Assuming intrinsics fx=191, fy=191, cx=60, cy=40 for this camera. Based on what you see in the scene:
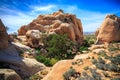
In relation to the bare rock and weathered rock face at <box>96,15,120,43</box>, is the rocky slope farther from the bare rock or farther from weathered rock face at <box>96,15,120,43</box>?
weathered rock face at <box>96,15,120,43</box>

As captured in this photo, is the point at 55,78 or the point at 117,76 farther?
the point at 55,78

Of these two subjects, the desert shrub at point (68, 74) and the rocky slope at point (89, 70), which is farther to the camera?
the desert shrub at point (68, 74)

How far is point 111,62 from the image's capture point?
17.3 metres

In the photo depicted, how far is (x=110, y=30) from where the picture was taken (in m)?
44.3

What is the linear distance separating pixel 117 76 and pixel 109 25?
102ft

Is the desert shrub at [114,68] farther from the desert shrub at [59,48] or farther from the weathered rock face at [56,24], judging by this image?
the weathered rock face at [56,24]

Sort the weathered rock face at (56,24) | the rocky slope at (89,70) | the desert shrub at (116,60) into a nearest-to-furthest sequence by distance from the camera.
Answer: the rocky slope at (89,70) < the desert shrub at (116,60) < the weathered rock face at (56,24)

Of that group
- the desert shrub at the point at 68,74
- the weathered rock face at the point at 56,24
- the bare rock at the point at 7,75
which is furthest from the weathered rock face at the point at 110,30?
the bare rock at the point at 7,75

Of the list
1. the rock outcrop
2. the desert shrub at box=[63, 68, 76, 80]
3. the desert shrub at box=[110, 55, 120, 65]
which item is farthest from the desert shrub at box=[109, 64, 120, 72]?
the rock outcrop

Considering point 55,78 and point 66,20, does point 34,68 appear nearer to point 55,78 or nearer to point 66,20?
point 55,78

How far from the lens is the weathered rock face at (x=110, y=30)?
44031mm

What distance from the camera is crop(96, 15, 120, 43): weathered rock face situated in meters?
44.0

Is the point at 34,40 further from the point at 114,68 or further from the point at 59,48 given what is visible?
the point at 114,68

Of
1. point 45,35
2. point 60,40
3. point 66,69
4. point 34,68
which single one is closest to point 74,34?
point 45,35
